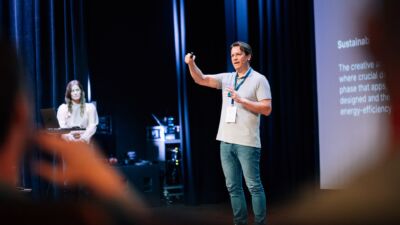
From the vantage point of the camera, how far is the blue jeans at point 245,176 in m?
3.57

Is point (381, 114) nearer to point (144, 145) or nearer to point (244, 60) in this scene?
point (244, 60)

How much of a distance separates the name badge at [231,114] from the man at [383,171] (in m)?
1.34

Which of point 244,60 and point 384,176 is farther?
point 384,176

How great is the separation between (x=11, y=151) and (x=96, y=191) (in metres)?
0.09

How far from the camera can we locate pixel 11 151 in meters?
0.50

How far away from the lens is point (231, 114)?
362 centimetres

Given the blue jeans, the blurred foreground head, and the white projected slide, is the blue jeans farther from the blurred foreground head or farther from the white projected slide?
the blurred foreground head

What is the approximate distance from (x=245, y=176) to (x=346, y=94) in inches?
60.9

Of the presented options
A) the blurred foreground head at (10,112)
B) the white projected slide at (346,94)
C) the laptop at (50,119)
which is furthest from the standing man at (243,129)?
the blurred foreground head at (10,112)

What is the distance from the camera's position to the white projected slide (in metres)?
4.42

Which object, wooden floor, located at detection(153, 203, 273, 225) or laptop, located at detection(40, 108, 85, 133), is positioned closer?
wooden floor, located at detection(153, 203, 273, 225)

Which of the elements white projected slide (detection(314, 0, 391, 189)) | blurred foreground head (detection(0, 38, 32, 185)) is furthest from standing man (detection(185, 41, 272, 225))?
blurred foreground head (detection(0, 38, 32, 185))

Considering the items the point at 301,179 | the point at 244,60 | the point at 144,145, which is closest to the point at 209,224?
the point at 301,179

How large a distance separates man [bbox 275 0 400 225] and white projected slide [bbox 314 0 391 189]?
0.23 feet
